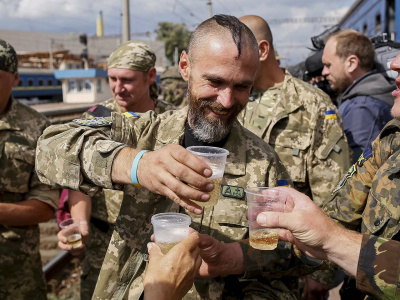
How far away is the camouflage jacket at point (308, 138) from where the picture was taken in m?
3.54

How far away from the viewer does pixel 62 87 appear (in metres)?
33.8

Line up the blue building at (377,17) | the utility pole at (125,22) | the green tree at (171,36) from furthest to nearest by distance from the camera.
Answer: the green tree at (171,36) → the utility pole at (125,22) → the blue building at (377,17)

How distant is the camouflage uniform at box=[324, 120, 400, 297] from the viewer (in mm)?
2064

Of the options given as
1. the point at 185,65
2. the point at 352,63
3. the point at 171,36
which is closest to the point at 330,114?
the point at 352,63

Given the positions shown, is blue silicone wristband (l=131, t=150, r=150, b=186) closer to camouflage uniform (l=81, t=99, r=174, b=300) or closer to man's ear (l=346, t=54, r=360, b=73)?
camouflage uniform (l=81, t=99, r=174, b=300)

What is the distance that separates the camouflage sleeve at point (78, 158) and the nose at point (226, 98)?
2.11 ft

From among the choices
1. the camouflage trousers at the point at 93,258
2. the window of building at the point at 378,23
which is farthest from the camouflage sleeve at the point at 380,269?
the window of building at the point at 378,23

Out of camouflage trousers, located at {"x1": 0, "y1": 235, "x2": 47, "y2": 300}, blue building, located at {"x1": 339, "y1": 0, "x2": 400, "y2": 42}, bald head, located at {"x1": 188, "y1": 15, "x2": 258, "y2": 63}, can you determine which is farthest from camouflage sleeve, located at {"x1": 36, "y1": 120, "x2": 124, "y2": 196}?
blue building, located at {"x1": 339, "y1": 0, "x2": 400, "y2": 42}

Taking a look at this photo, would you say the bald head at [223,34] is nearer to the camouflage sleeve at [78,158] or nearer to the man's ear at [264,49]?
the camouflage sleeve at [78,158]

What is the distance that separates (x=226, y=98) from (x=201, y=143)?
0.32 meters

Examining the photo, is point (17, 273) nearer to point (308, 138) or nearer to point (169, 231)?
point (169, 231)

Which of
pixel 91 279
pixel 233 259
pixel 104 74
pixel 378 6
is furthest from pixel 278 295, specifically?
pixel 104 74

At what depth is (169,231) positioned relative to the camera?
180cm

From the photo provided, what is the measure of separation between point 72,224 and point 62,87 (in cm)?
3303
